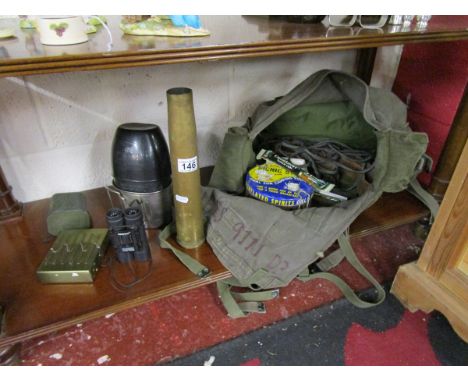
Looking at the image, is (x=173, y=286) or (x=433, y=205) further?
(x=433, y=205)

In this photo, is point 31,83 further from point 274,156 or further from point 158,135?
point 274,156

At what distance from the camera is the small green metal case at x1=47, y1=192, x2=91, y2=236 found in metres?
0.80

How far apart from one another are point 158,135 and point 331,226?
45 cm

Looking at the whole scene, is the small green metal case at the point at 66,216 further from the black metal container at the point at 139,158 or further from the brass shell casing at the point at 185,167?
the brass shell casing at the point at 185,167

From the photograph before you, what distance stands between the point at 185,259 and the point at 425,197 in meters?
0.69

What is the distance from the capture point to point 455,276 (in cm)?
75

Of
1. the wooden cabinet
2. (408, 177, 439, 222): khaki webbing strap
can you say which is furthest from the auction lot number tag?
(408, 177, 439, 222): khaki webbing strap

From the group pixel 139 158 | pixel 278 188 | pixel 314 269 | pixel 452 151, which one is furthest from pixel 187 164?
pixel 452 151

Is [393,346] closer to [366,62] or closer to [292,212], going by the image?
[292,212]

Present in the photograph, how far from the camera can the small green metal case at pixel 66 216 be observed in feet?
2.61

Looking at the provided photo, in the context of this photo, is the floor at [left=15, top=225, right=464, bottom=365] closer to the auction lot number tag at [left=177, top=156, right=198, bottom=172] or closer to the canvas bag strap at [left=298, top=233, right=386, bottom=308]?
the canvas bag strap at [left=298, top=233, right=386, bottom=308]

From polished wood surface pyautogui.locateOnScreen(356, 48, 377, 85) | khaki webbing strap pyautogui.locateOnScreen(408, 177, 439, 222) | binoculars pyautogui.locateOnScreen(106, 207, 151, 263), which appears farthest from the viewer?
polished wood surface pyautogui.locateOnScreen(356, 48, 377, 85)

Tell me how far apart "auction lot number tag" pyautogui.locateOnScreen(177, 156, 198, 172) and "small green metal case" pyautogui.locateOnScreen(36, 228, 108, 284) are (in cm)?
27
